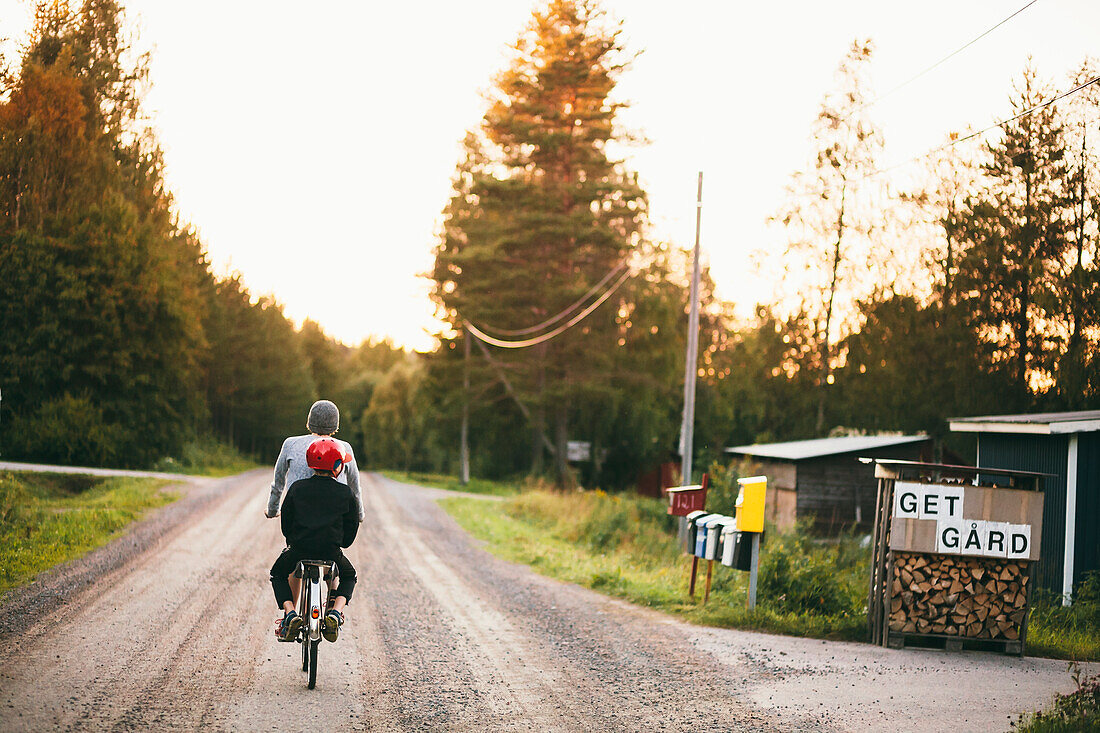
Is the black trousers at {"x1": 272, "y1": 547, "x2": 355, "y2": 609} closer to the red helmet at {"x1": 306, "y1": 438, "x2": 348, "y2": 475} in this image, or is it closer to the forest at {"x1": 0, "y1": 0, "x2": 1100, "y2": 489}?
the red helmet at {"x1": 306, "y1": 438, "x2": 348, "y2": 475}

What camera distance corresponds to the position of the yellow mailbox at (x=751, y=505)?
10320 millimetres

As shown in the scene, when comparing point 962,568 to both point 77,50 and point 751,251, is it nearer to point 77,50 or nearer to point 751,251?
point 77,50

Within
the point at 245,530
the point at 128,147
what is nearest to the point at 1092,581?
the point at 245,530

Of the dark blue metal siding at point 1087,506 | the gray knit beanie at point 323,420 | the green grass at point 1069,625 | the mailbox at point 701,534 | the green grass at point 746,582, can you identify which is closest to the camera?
the gray knit beanie at point 323,420

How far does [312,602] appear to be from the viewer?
20.9 feet

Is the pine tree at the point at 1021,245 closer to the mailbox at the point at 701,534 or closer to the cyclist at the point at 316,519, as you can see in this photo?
the mailbox at the point at 701,534

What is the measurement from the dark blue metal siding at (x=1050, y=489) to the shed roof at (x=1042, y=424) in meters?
0.22

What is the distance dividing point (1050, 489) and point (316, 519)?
10600 millimetres

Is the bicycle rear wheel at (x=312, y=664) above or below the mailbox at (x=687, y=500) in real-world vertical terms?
below

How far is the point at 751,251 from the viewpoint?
106ft

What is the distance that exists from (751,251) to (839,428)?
702cm

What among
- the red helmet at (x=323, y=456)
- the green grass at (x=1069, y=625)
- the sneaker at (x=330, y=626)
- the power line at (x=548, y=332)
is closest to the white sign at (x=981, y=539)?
the green grass at (x=1069, y=625)

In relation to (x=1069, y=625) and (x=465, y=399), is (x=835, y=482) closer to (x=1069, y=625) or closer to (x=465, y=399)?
(x=1069, y=625)

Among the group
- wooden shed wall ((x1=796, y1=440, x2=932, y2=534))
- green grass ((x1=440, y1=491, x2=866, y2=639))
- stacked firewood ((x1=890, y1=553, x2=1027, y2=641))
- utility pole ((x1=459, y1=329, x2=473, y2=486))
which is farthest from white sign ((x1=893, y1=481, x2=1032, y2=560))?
utility pole ((x1=459, y1=329, x2=473, y2=486))
